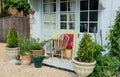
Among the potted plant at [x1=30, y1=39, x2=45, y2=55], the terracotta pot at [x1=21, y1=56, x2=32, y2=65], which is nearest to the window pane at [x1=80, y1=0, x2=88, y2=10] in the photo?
the potted plant at [x1=30, y1=39, x2=45, y2=55]

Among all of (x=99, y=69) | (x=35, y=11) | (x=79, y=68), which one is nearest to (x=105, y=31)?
(x=99, y=69)

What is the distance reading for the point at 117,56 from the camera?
5871mm

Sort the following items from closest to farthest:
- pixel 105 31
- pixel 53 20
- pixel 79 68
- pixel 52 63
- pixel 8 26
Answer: pixel 79 68 → pixel 105 31 → pixel 52 63 → pixel 53 20 → pixel 8 26

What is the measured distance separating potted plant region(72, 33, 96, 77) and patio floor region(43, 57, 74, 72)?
1.15 m

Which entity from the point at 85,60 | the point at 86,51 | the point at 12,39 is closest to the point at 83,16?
the point at 86,51

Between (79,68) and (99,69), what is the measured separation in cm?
78

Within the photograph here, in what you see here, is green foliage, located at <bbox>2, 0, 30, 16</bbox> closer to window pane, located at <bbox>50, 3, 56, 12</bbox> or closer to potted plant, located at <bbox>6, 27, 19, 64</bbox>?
window pane, located at <bbox>50, 3, 56, 12</bbox>

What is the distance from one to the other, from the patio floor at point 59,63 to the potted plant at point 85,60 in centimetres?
115

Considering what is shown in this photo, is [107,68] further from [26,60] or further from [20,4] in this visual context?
[20,4]

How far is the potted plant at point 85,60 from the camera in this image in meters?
4.94

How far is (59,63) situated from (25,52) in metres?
1.23

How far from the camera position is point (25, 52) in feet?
23.2

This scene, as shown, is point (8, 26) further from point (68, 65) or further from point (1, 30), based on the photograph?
point (68, 65)

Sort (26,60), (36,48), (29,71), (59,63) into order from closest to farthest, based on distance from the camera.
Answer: (29,71) → (59,63) → (26,60) → (36,48)
